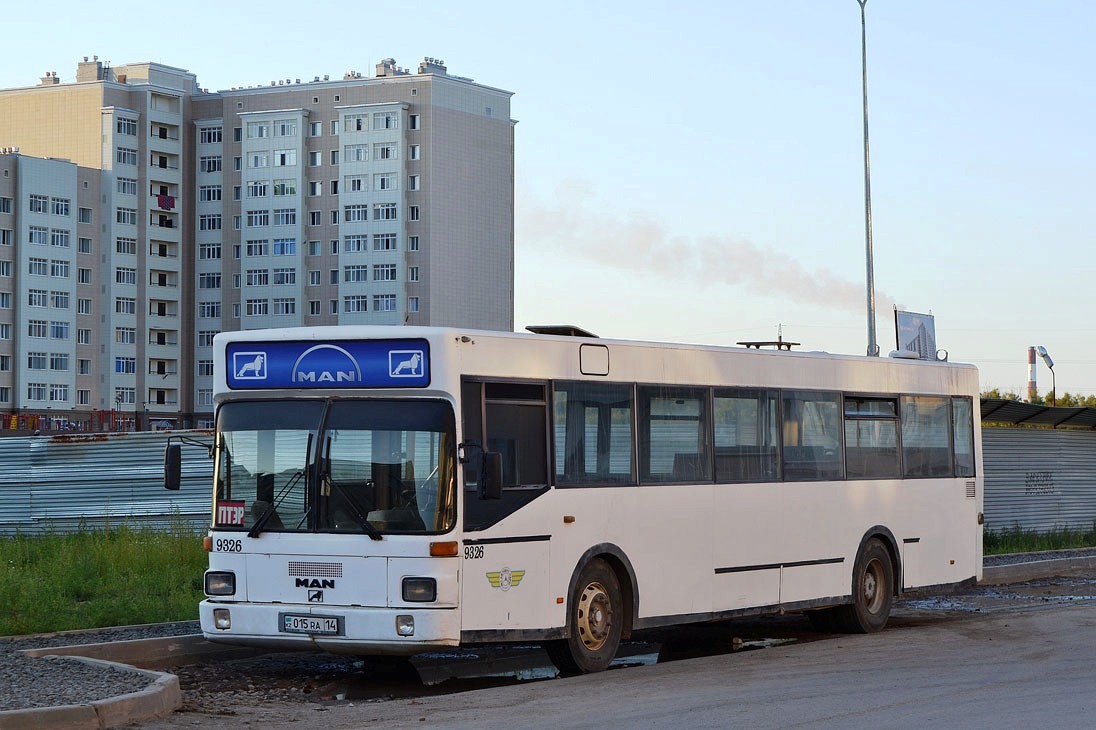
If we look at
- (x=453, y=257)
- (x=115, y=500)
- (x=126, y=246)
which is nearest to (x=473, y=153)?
(x=453, y=257)

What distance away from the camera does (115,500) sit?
2730 centimetres

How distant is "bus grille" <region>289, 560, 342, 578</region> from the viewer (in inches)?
489

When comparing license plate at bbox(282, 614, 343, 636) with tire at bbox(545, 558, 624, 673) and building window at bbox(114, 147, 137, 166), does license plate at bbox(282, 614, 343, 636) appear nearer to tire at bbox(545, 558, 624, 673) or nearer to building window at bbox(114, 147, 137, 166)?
tire at bbox(545, 558, 624, 673)

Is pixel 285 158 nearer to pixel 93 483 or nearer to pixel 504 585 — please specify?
pixel 93 483

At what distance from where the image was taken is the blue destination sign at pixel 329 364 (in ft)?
41.1

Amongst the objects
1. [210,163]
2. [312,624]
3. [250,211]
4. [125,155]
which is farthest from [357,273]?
[312,624]

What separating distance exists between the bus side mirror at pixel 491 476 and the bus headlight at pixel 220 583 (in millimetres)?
2234

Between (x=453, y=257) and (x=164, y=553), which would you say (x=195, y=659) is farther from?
(x=453, y=257)

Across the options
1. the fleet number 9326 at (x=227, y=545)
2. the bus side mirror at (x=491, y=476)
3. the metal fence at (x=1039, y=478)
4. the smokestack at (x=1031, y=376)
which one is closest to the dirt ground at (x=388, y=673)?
the fleet number 9326 at (x=227, y=545)

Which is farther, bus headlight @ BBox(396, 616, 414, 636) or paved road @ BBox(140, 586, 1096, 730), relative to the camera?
bus headlight @ BBox(396, 616, 414, 636)

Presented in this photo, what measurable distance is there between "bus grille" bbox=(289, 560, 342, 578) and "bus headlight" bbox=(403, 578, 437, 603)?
0.58 meters

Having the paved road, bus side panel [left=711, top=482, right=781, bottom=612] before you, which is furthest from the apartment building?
the paved road

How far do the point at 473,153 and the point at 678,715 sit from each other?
12480cm

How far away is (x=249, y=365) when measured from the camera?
13.2m
